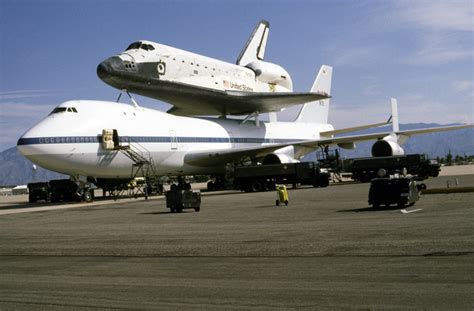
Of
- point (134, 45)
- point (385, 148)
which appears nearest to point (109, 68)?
point (134, 45)

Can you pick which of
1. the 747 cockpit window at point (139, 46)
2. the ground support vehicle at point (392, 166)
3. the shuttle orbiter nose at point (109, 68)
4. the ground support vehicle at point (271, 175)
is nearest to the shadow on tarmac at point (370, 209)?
the ground support vehicle at point (271, 175)

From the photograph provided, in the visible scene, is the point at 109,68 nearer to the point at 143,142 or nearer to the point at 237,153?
the point at 143,142

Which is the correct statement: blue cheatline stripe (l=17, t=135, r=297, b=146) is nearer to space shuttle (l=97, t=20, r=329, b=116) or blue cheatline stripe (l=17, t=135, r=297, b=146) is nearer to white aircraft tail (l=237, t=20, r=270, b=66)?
space shuttle (l=97, t=20, r=329, b=116)

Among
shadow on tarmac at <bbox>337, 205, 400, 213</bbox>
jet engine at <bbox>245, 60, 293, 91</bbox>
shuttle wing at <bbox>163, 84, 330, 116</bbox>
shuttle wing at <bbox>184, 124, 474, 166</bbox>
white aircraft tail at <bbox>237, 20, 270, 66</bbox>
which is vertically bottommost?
shadow on tarmac at <bbox>337, 205, 400, 213</bbox>

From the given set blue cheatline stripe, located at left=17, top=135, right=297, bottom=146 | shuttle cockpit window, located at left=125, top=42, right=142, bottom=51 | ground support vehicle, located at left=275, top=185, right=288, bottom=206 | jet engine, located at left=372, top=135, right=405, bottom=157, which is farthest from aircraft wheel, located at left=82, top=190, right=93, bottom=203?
jet engine, located at left=372, top=135, right=405, bottom=157

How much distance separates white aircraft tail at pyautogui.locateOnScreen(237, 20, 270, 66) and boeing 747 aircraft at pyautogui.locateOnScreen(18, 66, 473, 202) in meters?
9.78

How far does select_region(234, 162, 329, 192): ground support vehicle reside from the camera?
39781 mm

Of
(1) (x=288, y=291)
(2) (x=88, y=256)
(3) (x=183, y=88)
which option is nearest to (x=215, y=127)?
(3) (x=183, y=88)

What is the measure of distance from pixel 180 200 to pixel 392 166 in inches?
859

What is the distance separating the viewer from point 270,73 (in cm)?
5956

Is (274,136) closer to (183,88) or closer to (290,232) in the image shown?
(183,88)

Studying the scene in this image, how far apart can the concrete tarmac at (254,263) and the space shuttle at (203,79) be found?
26364 millimetres

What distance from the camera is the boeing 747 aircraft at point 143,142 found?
34438 millimetres

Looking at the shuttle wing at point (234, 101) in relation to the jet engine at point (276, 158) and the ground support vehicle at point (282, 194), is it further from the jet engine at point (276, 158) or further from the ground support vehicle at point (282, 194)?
the ground support vehicle at point (282, 194)
